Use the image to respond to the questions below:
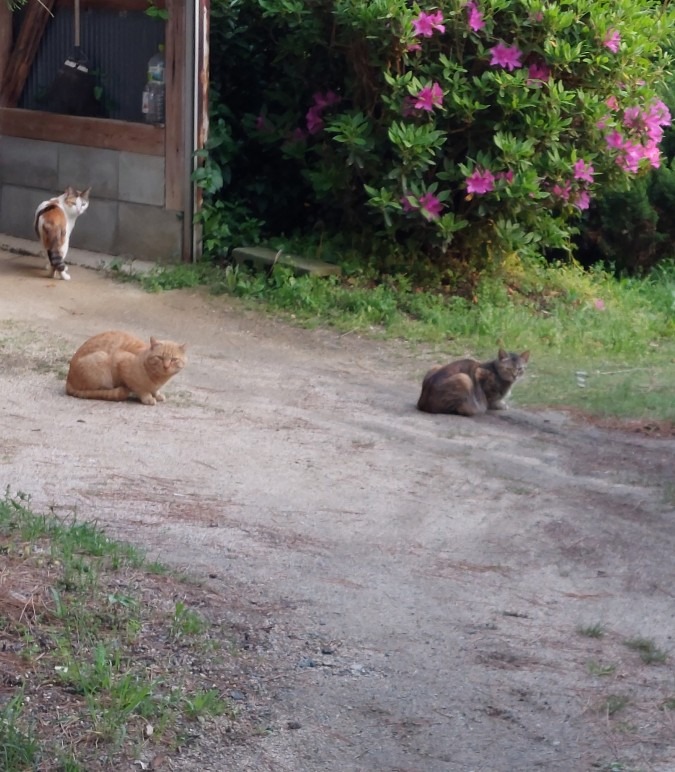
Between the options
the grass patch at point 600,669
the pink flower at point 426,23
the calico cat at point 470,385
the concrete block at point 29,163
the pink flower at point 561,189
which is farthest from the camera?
the concrete block at point 29,163

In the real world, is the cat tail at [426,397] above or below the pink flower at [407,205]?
below

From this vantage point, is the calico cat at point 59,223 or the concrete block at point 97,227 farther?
the concrete block at point 97,227

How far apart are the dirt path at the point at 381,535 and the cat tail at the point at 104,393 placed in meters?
0.07

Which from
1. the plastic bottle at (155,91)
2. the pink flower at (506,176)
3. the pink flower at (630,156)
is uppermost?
the plastic bottle at (155,91)

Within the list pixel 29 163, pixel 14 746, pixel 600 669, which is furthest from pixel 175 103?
pixel 14 746

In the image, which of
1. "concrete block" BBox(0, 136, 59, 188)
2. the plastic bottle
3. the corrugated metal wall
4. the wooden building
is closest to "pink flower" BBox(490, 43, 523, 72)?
the wooden building

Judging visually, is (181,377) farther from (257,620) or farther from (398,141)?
(257,620)

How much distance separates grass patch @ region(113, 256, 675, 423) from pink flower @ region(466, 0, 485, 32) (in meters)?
2.38

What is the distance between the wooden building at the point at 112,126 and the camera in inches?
472

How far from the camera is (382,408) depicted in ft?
28.6

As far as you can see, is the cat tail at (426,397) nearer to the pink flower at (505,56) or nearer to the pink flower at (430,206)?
the pink flower at (430,206)

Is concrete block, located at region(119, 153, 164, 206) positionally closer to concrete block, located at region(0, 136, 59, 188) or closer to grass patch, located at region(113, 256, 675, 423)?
grass patch, located at region(113, 256, 675, 423)

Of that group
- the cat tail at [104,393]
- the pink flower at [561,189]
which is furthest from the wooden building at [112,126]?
the cat tail at [104,393]

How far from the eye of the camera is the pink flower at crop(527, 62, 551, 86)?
441 inches
